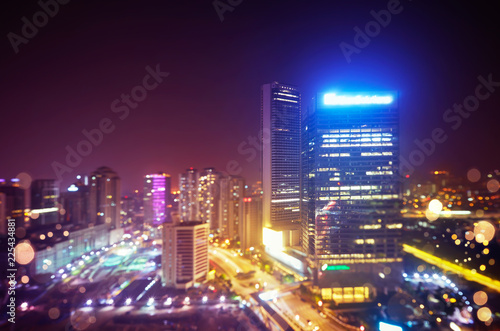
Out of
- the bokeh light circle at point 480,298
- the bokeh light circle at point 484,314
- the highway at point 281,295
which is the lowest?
the highway at point 281,295

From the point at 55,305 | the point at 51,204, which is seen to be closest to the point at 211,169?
the point at 51,204

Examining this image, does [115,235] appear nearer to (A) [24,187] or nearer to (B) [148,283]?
(A) [24,187]

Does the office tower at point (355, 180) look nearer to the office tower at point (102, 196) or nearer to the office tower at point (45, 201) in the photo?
the office tower at point (102, 196)

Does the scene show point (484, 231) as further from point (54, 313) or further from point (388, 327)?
point (54, 313)

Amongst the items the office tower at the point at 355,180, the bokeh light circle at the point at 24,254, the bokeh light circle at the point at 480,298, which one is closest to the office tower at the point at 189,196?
the bokeh light circle at the point at 24,254

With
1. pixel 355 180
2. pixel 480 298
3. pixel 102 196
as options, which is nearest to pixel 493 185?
pixel 480 298

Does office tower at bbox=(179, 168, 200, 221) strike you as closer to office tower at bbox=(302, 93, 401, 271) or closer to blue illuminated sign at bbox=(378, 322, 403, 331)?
office tower at bbox=(302, 93, 401, 271)

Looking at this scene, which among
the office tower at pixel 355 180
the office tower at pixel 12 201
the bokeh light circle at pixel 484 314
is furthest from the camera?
the office tower at pixel 12 201
